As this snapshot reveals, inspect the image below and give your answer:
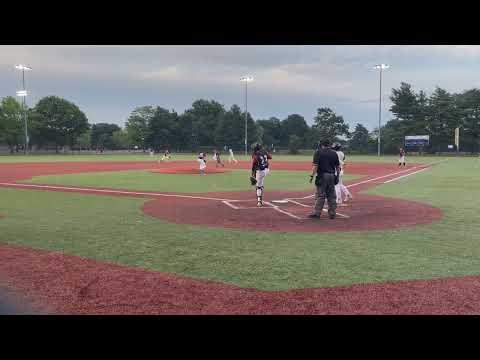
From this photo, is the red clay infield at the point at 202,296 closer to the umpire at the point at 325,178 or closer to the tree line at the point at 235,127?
the umpire at the point at 325,178

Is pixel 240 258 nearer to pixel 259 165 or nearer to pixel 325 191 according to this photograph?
pixel 325 191

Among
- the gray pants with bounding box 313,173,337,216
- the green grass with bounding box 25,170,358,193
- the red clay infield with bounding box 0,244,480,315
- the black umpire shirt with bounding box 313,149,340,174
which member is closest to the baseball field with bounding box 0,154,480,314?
the red clay infield with bounding box 0,244,480,315

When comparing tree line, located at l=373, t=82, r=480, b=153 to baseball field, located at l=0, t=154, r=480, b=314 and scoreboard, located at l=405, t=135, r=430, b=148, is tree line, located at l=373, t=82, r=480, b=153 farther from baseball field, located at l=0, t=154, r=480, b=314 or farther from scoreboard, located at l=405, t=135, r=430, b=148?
baseball field, located at l=0, t=154, r=480, b=314

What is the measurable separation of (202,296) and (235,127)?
95.3m

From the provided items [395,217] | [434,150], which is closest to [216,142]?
[434,150]

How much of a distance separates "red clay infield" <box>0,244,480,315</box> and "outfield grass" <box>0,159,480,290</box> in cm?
32

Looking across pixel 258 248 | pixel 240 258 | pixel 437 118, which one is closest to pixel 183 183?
pixel 258 248

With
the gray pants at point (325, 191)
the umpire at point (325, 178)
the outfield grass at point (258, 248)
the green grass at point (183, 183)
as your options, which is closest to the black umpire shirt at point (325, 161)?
the umpire at point (325, 178)

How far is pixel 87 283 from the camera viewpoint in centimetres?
544

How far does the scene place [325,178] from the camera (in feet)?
33.7

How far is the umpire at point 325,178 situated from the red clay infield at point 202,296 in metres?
4.94

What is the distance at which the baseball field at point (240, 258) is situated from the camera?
4734 mm
